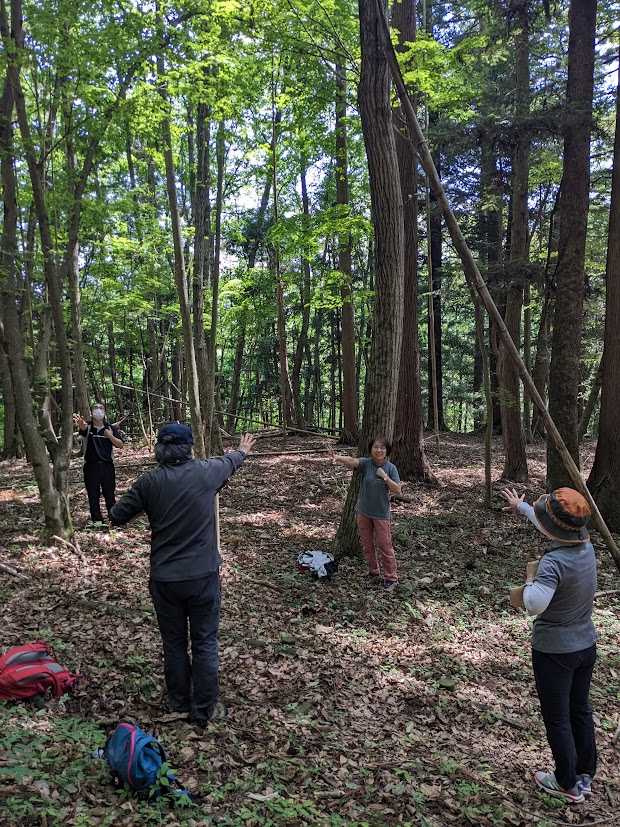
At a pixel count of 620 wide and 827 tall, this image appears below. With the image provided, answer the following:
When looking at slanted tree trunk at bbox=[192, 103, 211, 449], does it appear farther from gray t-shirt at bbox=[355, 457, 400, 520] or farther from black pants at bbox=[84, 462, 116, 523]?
gray t-shirt at bbox=[355, 457, 400, 520]

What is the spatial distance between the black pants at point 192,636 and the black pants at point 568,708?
2.20 metres

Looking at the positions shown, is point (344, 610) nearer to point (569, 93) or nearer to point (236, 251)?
point (569, 93)

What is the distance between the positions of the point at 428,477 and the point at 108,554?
7.06m

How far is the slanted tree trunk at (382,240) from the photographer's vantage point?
21.7 feet

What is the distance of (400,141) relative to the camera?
10953mm

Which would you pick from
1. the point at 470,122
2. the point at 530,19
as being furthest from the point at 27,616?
the point at 530,19

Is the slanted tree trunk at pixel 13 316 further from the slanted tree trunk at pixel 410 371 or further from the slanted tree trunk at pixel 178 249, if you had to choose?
the slanted tree trunk at pixel 410 371

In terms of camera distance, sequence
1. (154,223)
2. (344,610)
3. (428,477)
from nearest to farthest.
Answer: (344,610) → (428,477) → (154,223)

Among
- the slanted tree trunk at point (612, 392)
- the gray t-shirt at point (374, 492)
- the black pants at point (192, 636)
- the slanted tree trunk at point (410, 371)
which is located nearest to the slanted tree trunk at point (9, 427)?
the slanted tree trunk at point (410, 371)

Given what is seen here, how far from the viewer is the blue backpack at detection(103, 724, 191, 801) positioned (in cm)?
300

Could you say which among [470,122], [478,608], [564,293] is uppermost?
[470,122]

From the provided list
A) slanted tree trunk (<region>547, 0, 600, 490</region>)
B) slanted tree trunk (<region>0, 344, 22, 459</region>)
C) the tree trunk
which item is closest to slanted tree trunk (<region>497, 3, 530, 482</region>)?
slanted tree trunk (<region>547, 0, 600, 490</region>)

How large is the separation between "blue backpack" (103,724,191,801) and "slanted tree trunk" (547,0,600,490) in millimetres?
7648

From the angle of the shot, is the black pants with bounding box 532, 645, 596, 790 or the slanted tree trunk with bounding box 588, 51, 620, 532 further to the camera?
the slanted tree trunk with bounding box 588, 51, 620, 532
